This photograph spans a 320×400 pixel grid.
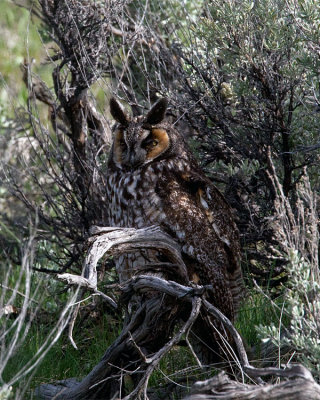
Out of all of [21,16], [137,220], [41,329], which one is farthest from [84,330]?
[21,16]

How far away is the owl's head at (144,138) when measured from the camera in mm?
3779

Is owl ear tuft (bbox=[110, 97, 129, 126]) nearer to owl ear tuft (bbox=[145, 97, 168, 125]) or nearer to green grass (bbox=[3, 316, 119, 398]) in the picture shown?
owl ear tuft (bbox=[145, 97, 168, 125])

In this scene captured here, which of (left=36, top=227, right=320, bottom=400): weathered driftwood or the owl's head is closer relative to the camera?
(left=36, top=227, right=320, bottom=400): weathered driftwood

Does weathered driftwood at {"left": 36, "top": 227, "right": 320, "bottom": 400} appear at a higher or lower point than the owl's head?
lower

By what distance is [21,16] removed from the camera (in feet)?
30.1

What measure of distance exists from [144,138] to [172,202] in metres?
0.43

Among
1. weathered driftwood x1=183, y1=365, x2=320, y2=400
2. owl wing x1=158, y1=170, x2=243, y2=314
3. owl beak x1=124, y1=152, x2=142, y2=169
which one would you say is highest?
owl beak x1=124, y1=152, x2=142, y2=169

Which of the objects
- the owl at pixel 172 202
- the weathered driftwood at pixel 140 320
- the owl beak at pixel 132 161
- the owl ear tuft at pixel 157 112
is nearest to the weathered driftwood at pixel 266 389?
the weathered driftwood at pixel 140 320

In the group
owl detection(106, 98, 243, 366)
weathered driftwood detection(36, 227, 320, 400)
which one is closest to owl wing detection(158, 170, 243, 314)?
owl detection(106, 98, 243, 366)

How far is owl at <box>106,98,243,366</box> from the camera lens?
363cm

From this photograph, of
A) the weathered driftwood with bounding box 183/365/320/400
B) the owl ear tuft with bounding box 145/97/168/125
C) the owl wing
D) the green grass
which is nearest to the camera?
the weathered driftwood with bounding box 183/365/320/400

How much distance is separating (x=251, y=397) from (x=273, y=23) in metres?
2.20

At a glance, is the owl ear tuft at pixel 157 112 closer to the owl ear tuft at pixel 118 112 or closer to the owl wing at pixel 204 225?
the owl ear tuft at pixel 118 112

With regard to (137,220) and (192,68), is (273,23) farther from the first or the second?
(137,220)
